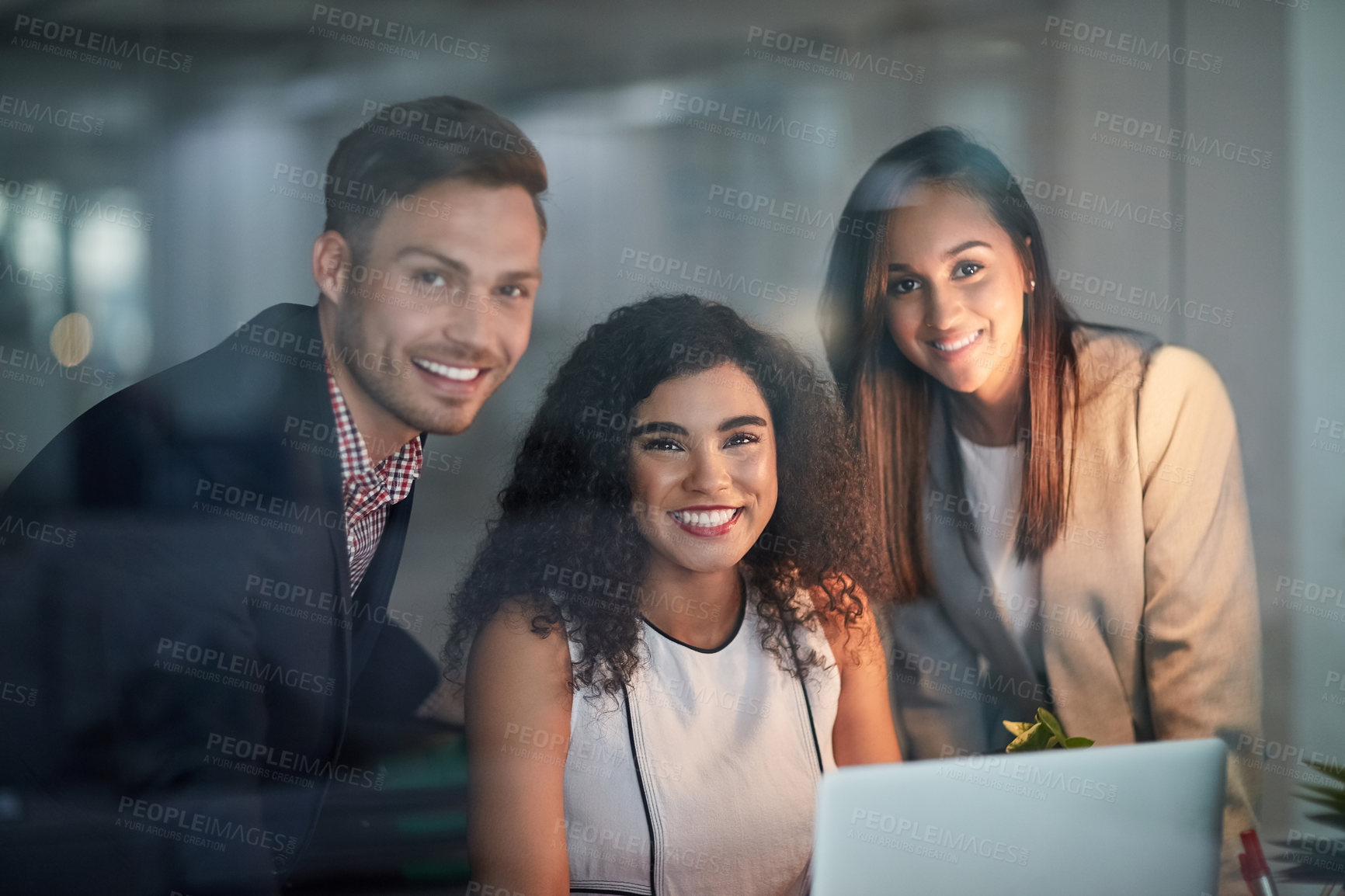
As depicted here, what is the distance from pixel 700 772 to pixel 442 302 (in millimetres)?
1002

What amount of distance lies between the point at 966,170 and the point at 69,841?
217 cm

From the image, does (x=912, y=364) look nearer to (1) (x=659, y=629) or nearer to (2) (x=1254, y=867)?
(1) (x=659, y=629)

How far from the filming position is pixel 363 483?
1751 mm

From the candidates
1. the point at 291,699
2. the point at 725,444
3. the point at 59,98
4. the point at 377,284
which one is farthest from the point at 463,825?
the point at 59,98

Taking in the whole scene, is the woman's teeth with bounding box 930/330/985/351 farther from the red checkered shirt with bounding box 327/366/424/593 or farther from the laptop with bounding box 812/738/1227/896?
the red checkered shirt with bounding box 327/366/424/593

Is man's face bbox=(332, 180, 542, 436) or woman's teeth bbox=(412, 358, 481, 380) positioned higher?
man's face bbox=(332, 180, 542, 436)

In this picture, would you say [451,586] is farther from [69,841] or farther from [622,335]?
[69,841]

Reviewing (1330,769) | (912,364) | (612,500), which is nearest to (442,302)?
(612,500)

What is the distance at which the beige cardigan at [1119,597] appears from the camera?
2113 millimetres

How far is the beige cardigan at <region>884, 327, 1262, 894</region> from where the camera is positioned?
2113 mm

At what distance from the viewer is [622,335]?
6.15 feet

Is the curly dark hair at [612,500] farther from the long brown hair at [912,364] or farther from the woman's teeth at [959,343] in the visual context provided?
the woman's teeth at [959,343]

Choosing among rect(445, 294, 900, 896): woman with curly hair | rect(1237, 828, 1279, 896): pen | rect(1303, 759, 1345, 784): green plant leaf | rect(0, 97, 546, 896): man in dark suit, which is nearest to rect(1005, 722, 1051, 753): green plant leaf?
rect(445, 294, 900, 896): woman with curly hair

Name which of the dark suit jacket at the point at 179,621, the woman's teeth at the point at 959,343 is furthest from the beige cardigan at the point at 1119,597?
the dark suit jacket at the point at 179,621
